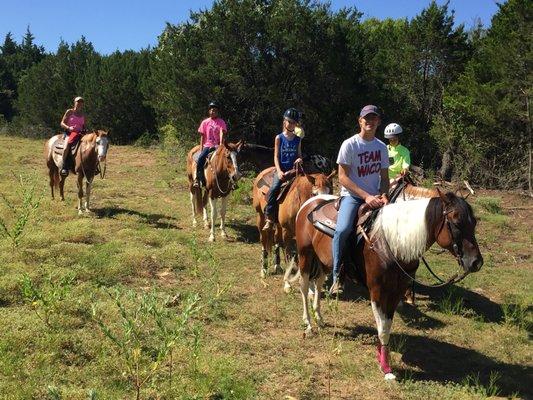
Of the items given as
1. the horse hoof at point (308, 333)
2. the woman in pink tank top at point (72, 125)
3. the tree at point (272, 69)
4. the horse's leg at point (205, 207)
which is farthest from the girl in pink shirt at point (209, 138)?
the tree at point (272, 69)

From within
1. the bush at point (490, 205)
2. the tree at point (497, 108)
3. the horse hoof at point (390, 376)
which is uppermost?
the tree at point (497, 108)

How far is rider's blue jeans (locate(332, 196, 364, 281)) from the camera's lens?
4.64 m

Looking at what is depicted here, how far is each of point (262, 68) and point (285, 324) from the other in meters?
13.3

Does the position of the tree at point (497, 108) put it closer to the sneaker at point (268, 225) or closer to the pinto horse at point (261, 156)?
the pinto horse at point (261, 156)

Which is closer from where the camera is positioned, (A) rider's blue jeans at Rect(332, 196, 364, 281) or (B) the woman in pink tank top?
(A) rider's blue jeans at Rect(332, 196, 364, 281)

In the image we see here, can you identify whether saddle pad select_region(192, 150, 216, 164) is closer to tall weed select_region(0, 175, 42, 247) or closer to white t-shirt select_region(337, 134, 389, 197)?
tall weed select_region(0, 175, 42, 247)

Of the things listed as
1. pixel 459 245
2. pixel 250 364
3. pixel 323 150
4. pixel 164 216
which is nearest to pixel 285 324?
pixel 250 364

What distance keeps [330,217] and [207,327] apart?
6.32 ft

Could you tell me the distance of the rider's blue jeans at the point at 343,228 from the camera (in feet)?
15.2

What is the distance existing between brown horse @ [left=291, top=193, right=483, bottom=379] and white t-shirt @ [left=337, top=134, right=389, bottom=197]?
1.30 feet

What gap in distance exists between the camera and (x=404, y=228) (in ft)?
14.2

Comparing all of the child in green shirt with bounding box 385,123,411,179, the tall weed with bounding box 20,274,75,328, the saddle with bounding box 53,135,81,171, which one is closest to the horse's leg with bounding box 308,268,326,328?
the child in green shirt with bounding box 385,123,411,179

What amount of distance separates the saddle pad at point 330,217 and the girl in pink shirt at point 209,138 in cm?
512

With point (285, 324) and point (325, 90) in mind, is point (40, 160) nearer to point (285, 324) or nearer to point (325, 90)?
point (325, 90)
